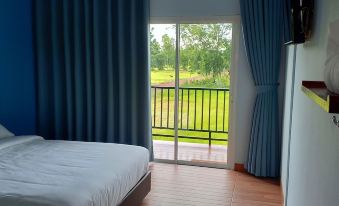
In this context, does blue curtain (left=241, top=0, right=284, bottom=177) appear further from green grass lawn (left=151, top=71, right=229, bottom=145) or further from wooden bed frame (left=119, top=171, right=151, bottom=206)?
wooden bed frame (left=119, top=171, right=151, bottom=206)

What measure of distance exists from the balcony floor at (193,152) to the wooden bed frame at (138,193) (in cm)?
141

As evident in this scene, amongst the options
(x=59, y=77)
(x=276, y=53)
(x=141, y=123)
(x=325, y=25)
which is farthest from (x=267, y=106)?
(x=59, y=77)

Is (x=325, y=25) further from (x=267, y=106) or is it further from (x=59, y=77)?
(x=59, y=77)

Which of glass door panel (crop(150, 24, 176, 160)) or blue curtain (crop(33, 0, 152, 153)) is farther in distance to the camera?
glass door panel (crop(150, 24, 176, 160))

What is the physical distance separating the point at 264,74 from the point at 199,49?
979 mm

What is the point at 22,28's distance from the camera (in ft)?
14.0

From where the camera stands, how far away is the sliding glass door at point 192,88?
4.32 meters

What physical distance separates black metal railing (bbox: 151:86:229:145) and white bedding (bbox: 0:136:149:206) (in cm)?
179

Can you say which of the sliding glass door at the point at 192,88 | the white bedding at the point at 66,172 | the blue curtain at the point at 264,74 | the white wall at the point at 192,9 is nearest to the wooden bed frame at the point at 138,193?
the white bedding at the point at 66,172

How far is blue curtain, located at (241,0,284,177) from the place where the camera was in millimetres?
3820

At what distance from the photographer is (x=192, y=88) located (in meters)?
4.73

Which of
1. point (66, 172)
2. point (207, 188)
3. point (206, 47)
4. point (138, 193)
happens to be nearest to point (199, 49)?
point (206, 47)

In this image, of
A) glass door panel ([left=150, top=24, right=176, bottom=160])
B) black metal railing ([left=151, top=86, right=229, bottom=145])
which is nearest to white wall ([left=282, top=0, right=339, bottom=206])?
glass door panel ([left=150, top=24, right=176, bottom=160])

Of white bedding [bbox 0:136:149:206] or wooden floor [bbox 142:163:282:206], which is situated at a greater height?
white bedding [bbox 0:136:149:206]
